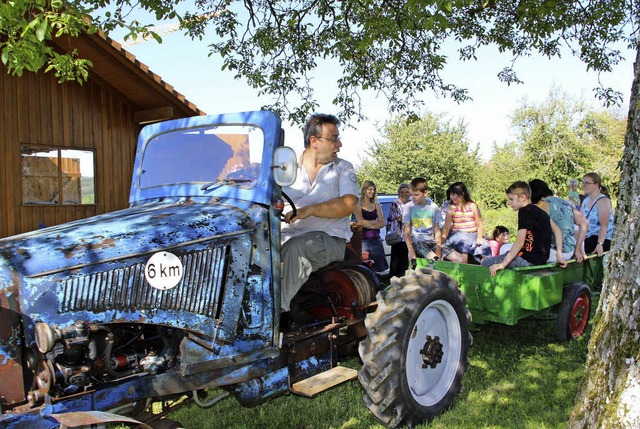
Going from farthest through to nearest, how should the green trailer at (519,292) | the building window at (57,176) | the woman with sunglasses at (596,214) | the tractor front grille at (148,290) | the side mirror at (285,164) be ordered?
the building window at (57,176), the woman with sunglasses at (596,214), the green trailer at (519,292), the side mirror at (285,164), the tractor front grille at (148,290)

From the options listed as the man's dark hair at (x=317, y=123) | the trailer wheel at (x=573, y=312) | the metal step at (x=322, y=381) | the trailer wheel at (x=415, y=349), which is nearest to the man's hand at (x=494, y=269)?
the trailer wheel at (x=573, y=312)

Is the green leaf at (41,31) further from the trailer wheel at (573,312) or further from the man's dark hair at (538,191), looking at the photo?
the trailer wheel at (573,312)

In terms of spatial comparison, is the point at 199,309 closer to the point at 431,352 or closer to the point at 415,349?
the point at 415,349

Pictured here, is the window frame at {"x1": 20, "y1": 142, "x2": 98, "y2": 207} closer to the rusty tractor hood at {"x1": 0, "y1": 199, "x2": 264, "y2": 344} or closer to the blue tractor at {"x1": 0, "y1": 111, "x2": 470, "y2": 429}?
the blue tractor at {"x1": 0, "y1": 111, "x2": 470, "y2": 429}

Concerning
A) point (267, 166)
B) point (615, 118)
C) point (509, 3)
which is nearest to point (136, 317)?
point (267, 166)

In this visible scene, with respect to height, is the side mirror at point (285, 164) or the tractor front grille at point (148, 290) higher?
the side mirror at point (285, 164)

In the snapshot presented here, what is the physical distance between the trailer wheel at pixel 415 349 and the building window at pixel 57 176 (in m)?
7.23

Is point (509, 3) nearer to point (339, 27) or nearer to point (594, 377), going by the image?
point (339, 27)

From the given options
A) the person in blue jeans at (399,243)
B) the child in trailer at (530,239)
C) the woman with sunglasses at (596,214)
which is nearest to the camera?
the child in trailer at (530,239)

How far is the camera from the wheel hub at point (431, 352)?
3625 mm

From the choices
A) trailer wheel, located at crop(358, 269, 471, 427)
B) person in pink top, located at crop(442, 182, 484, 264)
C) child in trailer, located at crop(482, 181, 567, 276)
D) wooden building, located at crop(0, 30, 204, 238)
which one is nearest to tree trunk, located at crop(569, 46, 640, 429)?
trailer wheel, located at crop(358, 269, 471, 427)

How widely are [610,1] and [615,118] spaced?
81.6 ft

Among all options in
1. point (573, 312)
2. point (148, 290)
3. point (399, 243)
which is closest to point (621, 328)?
point (148, 290)

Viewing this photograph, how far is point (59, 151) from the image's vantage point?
9008 millimetres
